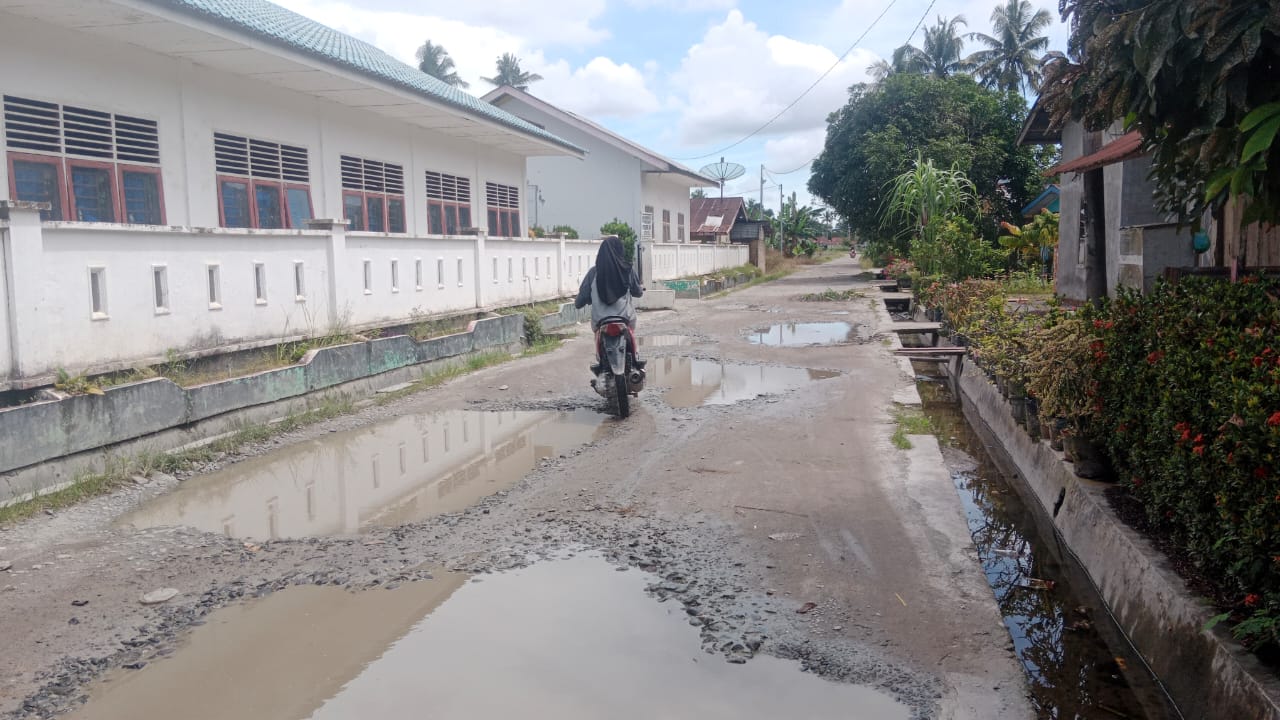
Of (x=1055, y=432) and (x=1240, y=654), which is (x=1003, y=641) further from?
(x=1055, y=432)

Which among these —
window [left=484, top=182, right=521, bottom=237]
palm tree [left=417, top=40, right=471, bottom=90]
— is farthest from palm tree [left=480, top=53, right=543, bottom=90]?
window [left=484, top=182, right=521, bottom=237]

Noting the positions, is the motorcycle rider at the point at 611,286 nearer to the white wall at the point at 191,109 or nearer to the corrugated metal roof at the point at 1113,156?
the corrugated metal roof at the point at 1113,156

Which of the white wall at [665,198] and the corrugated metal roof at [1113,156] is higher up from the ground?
the white wall at [665,198]

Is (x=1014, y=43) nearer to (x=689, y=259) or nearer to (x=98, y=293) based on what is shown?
(x=689, y=259)

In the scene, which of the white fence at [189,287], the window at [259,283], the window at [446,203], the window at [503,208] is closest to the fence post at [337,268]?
the white fence at [189,287]

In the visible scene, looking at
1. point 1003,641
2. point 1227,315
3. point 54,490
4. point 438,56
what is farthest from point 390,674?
point 438,56

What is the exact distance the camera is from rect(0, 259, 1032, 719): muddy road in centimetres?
360

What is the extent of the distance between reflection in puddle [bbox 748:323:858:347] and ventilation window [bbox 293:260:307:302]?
7.37 metres

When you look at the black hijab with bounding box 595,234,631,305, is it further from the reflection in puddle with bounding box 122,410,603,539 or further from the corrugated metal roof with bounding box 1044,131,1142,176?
the corrugated metal roof with bounding box 1044,131,1142,176

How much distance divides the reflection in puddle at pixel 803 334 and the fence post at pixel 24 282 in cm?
1016

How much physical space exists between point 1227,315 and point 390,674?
4.09 m

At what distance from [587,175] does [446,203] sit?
12037mm

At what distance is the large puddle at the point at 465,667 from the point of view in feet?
11.4

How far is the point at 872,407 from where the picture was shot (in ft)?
29.6
